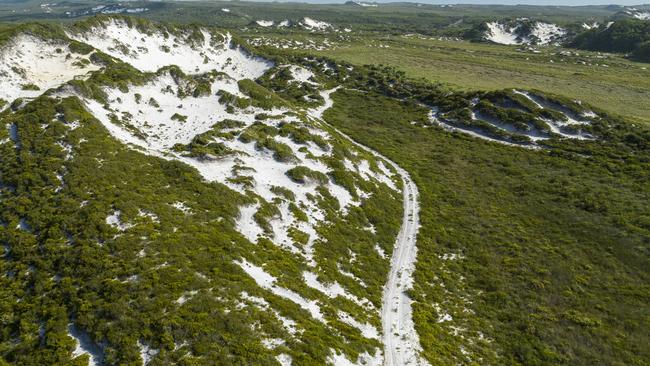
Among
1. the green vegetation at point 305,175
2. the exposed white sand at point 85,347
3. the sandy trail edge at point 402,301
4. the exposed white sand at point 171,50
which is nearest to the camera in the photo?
the exposed white sand at point 85,347

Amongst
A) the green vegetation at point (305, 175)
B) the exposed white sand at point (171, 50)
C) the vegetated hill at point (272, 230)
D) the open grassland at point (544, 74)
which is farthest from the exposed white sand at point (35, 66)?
the open grassland at point (544, 74)

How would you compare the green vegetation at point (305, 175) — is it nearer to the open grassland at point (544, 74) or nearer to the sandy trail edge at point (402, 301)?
the sandy trail edge at point (402, 301)

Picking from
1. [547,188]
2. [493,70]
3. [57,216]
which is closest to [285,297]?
[57,216]

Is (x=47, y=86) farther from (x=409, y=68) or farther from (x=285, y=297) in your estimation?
(x=409, y=68)

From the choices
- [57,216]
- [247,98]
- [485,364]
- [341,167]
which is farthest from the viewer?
[247,98]

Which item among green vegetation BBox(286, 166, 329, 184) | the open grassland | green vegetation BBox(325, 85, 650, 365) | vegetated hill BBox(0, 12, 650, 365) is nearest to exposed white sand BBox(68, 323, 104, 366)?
vegetated hill BBox(0, 12, 650, 365)

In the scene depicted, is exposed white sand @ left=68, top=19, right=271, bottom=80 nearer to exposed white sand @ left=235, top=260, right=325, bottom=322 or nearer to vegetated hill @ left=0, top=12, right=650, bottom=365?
vegetated hill @ left=0, top=12, right=650, bottom=365
